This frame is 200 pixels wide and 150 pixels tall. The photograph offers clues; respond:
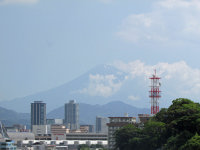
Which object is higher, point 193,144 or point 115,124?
point 115,124

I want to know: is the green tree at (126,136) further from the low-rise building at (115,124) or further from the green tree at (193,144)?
the green tree at (193,144)

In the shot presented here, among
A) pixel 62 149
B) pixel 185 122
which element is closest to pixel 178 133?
Answer: pixel 185 122

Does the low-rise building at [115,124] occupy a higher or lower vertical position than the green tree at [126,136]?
higher

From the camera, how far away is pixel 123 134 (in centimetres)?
12356

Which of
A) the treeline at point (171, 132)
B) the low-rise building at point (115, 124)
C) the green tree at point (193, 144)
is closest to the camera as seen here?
the green tree at point (193, 144)

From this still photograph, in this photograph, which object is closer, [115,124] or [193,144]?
[193,144]

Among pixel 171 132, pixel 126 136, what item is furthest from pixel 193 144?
pixel 126 136

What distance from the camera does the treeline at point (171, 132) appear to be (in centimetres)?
8425

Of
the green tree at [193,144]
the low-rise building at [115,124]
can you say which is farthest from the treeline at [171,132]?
the low-rise building at [115,124]

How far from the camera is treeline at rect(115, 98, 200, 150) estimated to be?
8425cm

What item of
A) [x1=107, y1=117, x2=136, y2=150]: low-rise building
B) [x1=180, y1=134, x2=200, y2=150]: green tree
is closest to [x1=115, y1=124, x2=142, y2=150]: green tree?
[x1=107, y1=117, x2=136, y2=150]: low-rise building

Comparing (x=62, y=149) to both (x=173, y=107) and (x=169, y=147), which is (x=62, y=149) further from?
(x=169, y=147)

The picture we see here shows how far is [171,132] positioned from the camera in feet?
316

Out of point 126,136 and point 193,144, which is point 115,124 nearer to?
point 126,136
